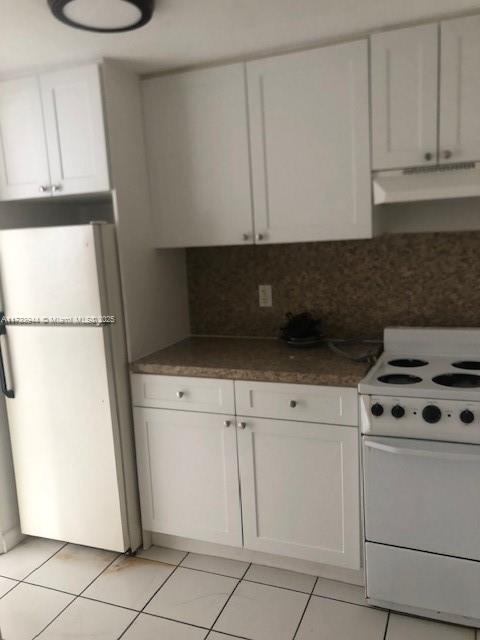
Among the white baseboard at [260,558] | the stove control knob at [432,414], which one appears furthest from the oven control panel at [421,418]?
the white baseboard at [260,558]

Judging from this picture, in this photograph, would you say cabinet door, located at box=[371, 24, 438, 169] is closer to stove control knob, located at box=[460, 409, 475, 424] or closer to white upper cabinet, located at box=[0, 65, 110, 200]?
stove control knob, located at box=[460, 409, 475, 424]

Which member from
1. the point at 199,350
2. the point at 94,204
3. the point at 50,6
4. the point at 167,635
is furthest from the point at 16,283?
the point at 167,635

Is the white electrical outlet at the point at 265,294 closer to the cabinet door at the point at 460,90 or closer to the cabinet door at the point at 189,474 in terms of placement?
the cabinet door at the point at 189,474

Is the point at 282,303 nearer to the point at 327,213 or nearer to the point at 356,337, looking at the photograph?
the point at 356,337

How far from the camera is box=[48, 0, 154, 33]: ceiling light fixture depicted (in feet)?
5.67

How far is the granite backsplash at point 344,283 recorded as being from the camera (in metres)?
2.49

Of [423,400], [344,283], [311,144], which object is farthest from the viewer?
[344,283]

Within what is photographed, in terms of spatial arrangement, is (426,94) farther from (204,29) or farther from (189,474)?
(189,474)

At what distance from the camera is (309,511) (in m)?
2.27

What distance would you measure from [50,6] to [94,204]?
134cm

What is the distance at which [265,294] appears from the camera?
285 centimetres

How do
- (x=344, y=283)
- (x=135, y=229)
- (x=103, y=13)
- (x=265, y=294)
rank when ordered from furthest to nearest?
1. (x=265, y=294)
2. (x=344, y=283)
3. (x=135, y=229)
4. (x=103, y=13)

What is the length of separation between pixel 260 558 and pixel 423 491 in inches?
35.3

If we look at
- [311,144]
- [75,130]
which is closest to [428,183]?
[311,144]
